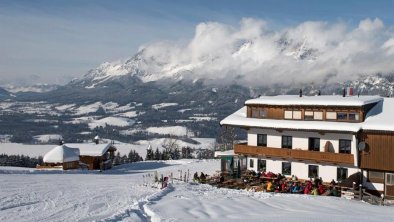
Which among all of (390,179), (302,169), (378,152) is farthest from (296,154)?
(390,179)

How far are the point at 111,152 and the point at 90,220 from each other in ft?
206

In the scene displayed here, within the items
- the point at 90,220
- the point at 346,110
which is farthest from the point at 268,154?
the point at 90,220

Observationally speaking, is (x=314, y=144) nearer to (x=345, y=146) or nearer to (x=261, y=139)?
(x=345, y=146)

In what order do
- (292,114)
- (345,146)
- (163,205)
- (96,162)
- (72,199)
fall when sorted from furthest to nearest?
(96,162), (292,114), (345,146), (72,199), (163,205)

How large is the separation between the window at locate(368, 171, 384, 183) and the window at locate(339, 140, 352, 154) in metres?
2.79

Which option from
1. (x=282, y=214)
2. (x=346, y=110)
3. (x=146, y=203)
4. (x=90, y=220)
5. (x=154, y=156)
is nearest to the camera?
(x=90, y=220)

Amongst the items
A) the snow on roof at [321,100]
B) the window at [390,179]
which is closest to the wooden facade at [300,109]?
the snow on roof at [321,100]

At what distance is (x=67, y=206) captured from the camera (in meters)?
31.1

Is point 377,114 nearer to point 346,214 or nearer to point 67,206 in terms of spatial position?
point 346,214

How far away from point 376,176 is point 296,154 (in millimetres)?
7577

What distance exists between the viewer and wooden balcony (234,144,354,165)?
42.1 m

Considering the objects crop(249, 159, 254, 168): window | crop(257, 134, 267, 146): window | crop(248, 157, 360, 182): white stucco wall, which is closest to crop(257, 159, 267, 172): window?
crop(248, 157, 360, 182): white stucco wall

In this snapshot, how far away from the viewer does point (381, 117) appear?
4153 cm

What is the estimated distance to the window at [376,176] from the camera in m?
40.6
